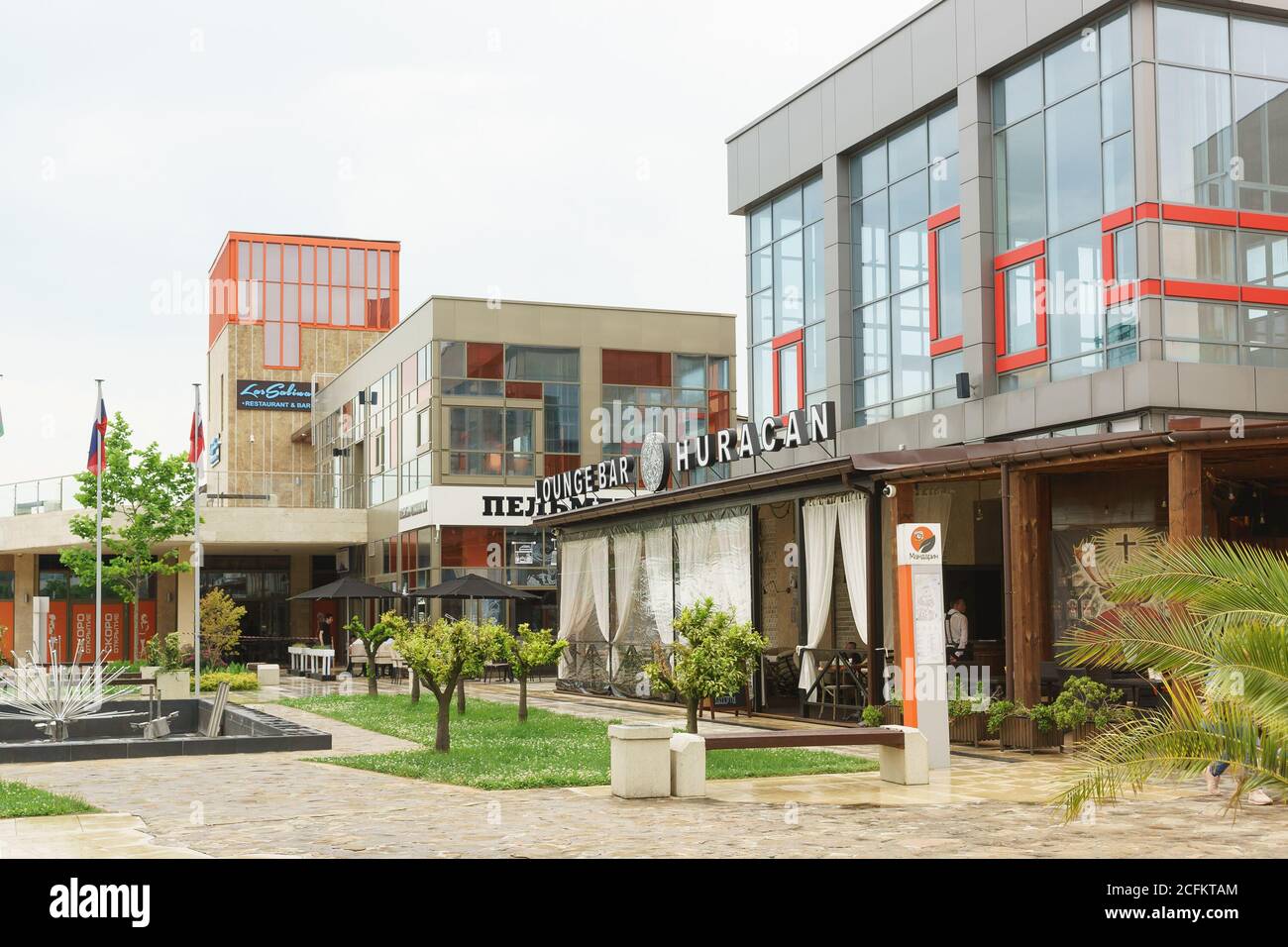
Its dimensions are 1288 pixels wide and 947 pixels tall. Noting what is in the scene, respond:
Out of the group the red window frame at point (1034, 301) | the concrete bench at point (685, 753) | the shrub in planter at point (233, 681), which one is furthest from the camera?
the shrub in planter at point (233, 681)

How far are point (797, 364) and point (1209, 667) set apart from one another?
2146 cm

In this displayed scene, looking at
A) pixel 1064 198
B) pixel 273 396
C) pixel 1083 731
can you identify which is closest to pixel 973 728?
pixel 1083 731

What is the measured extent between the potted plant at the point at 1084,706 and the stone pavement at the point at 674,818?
54cm

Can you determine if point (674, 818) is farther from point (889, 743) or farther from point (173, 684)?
point (173, 684)

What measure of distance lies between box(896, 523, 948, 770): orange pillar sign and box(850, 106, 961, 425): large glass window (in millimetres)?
9443

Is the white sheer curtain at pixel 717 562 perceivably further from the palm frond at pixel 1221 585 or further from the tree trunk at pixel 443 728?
the palm frond at pixel 1221 585

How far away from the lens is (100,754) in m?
17.3

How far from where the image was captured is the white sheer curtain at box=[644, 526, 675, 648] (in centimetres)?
2498

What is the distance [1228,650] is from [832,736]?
6.13 meters

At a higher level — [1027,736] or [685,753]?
[685,753]

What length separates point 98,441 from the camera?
35.0m

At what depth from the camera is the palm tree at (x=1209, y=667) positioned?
7152mm

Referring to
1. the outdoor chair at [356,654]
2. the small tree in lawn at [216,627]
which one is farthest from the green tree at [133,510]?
the outdoor chair at [356,654]
